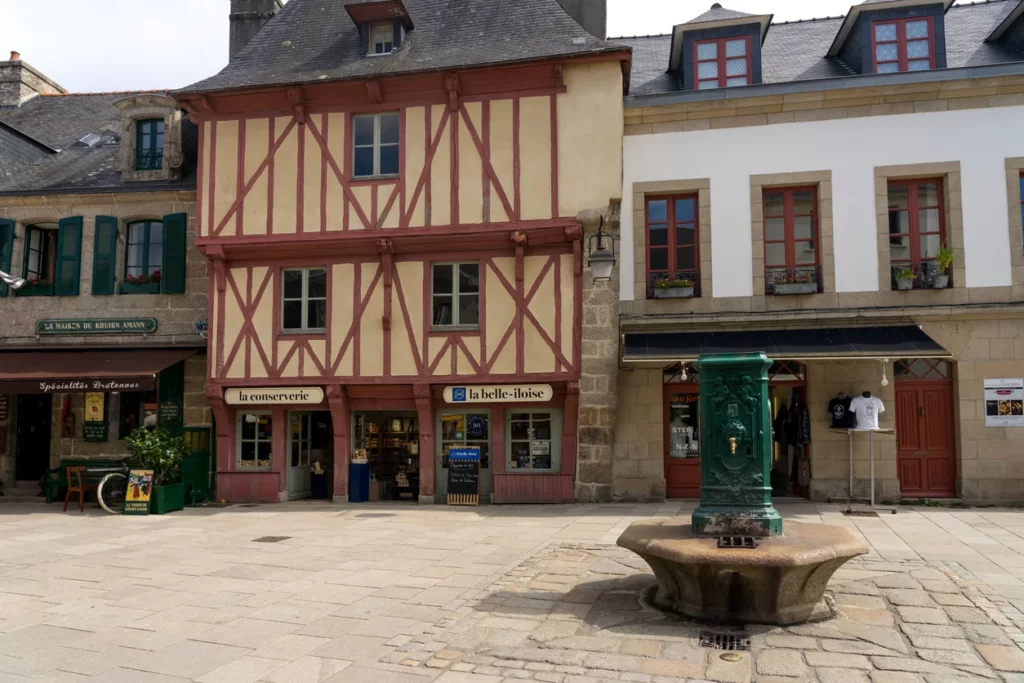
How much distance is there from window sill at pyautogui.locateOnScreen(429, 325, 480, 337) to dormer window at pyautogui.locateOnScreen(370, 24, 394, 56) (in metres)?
4.96

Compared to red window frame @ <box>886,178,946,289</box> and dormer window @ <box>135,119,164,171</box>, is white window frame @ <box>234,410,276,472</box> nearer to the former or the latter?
dormer window @ <box>135,119,164,171</box>

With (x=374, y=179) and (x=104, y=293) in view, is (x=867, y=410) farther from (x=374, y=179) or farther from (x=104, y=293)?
(x=104, y=293)

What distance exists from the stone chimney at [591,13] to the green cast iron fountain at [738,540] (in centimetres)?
1016

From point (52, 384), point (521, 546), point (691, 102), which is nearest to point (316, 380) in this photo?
point (52, 384)

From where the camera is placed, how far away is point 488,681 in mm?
4590

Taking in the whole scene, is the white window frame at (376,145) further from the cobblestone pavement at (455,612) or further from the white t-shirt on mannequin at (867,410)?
the white t-shirt on mannequin at (867,410)

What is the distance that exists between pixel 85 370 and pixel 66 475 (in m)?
1.90

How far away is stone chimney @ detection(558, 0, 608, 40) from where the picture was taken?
48.5ft

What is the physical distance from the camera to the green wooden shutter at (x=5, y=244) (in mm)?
15023

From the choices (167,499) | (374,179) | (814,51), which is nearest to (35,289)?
(167,499)

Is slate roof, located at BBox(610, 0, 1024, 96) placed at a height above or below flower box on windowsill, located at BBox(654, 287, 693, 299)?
above

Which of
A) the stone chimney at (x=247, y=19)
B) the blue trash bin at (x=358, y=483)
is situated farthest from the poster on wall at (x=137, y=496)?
the stone chimney at (x=247, y=19)

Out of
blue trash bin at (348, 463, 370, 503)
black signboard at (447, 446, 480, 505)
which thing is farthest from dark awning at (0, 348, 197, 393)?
black signboard at (447, 446, 480, 505)

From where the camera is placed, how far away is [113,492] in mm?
13016
